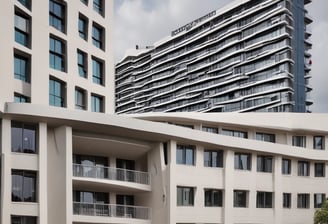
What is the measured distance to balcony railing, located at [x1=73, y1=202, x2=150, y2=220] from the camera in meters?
34.9

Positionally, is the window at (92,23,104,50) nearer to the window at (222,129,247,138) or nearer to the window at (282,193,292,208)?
the window at (222,129,247,138)

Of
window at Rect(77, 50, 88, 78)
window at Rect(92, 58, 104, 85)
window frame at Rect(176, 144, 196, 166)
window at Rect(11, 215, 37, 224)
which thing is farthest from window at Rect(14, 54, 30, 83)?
window frame at Rect(176, 144, 196, 166)

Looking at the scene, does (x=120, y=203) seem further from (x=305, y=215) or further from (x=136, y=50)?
(x=136, y=50)

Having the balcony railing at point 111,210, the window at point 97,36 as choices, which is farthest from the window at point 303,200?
the window at point 97,36

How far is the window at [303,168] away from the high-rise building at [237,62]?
4890 cm

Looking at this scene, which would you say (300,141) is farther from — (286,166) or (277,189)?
(277,189)

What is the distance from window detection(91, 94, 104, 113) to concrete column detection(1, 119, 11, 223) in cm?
1071

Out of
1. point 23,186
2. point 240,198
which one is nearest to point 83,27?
point 23,186

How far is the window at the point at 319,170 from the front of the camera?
48.3 m

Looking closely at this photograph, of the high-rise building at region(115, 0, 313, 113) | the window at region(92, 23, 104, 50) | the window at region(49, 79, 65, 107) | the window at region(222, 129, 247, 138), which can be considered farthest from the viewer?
the high-rise building at region(115, 0, 313, 113)

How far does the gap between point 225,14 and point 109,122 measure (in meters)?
78.2

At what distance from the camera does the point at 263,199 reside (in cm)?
4444

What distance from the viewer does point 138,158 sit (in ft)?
132

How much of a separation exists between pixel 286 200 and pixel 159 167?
11931 mm
